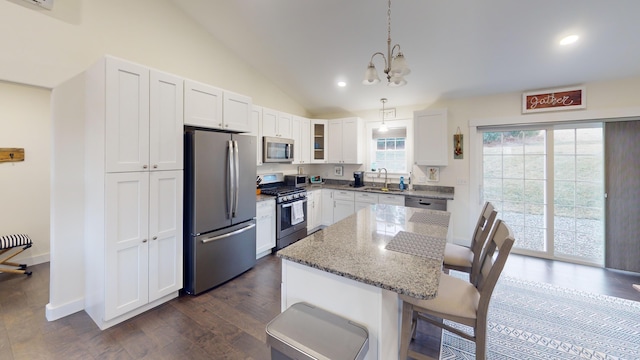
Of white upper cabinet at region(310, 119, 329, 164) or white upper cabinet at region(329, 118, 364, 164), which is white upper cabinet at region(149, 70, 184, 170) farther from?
white upper cabinet at region(329, 118, 364, 164)

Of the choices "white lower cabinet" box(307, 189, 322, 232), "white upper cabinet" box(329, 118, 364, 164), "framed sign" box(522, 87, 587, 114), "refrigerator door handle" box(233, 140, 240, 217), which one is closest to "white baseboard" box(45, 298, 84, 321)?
"refrigerator door handle" box(233, 140, 240, 217)

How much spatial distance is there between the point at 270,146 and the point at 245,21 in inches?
69.5

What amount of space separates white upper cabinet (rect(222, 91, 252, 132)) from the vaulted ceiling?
967 mm

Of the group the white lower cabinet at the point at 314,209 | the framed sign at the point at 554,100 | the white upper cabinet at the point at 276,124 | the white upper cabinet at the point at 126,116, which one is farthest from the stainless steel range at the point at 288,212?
the framed sign at the point at 554,100

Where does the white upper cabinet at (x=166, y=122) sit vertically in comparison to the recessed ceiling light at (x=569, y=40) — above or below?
below

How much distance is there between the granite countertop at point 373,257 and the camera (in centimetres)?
111

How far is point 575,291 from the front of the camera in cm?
273

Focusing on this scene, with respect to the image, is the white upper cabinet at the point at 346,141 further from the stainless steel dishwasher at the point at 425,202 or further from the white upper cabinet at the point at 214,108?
the white upper cabinet at the point at 214,108

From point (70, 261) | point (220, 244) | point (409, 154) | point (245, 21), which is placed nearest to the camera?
point (70, 261)

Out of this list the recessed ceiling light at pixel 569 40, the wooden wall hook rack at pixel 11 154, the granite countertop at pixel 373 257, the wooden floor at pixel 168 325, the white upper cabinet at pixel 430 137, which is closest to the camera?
the granite countertop at pixel 373 257

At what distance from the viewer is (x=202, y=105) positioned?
270cm

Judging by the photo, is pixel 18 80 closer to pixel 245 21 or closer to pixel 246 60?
pixel 245 21

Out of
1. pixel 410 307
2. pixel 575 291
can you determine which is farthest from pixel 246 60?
pixel 575 291

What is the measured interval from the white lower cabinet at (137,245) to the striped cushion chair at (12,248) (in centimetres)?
156
